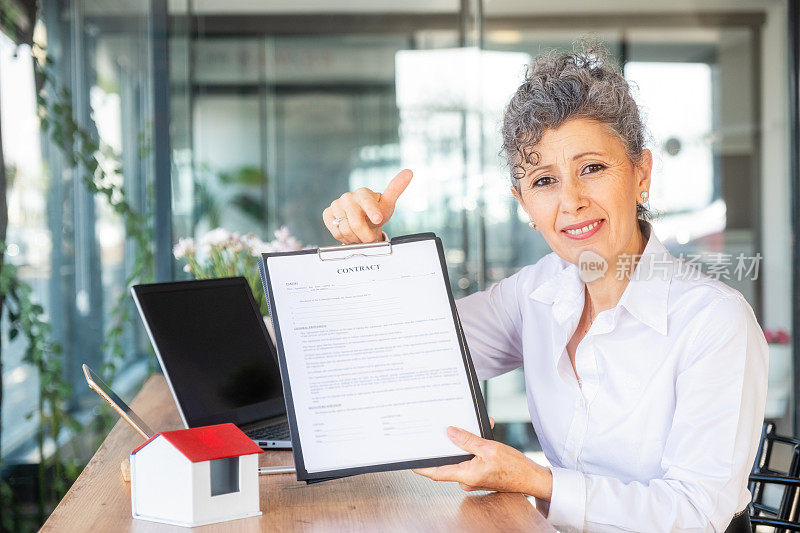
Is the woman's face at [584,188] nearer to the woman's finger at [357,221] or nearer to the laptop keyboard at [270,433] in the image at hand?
the woman's finger at [357,221]

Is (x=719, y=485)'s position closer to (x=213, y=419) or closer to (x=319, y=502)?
(x=319, y=502)

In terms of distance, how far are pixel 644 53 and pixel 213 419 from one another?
3.06m

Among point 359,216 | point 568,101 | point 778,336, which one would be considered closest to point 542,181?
point 568,101

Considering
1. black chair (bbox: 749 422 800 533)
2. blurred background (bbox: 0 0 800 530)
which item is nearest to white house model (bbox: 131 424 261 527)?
black chair (bbox: 749 422 800 533)

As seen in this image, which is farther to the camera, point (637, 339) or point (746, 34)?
point (746, 34)

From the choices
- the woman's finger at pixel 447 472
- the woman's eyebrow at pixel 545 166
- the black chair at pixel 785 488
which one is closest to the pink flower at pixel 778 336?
the black chair at pixel 785 488

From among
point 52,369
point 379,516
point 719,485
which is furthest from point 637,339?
point 52,369

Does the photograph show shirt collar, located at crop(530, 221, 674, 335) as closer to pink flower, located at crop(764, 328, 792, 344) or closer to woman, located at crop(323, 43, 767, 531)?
woman, located at crop(323, 43, 767, 531)

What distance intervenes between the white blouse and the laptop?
0.59 m

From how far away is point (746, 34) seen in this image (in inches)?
159

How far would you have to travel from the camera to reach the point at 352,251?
143cm

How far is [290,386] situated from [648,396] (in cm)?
67

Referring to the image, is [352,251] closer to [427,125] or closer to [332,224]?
[332,224]

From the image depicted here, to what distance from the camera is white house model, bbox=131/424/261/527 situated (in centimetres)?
124
